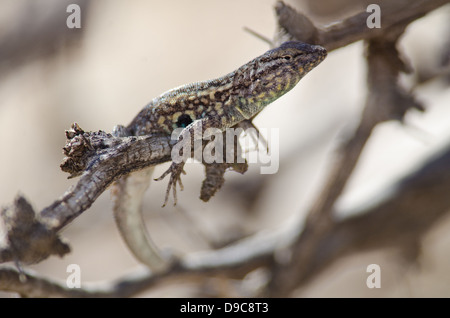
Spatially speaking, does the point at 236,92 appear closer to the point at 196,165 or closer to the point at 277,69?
the point at 277,69

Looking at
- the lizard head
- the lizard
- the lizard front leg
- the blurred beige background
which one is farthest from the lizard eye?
the blurred beige background

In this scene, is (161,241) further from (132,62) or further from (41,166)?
(132,62)

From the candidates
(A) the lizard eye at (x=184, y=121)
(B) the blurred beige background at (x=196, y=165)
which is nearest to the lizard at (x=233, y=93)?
(A) the lizard eye at (x=184, y=121)

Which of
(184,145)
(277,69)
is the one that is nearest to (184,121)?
(184,145)

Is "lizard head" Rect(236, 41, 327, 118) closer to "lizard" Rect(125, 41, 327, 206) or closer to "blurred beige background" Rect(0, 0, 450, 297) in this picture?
"lizard" Rect(125, 41, 327, 206)

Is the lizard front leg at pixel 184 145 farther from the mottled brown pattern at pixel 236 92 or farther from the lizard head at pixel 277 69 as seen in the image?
the lizard head at pixel 277 69
